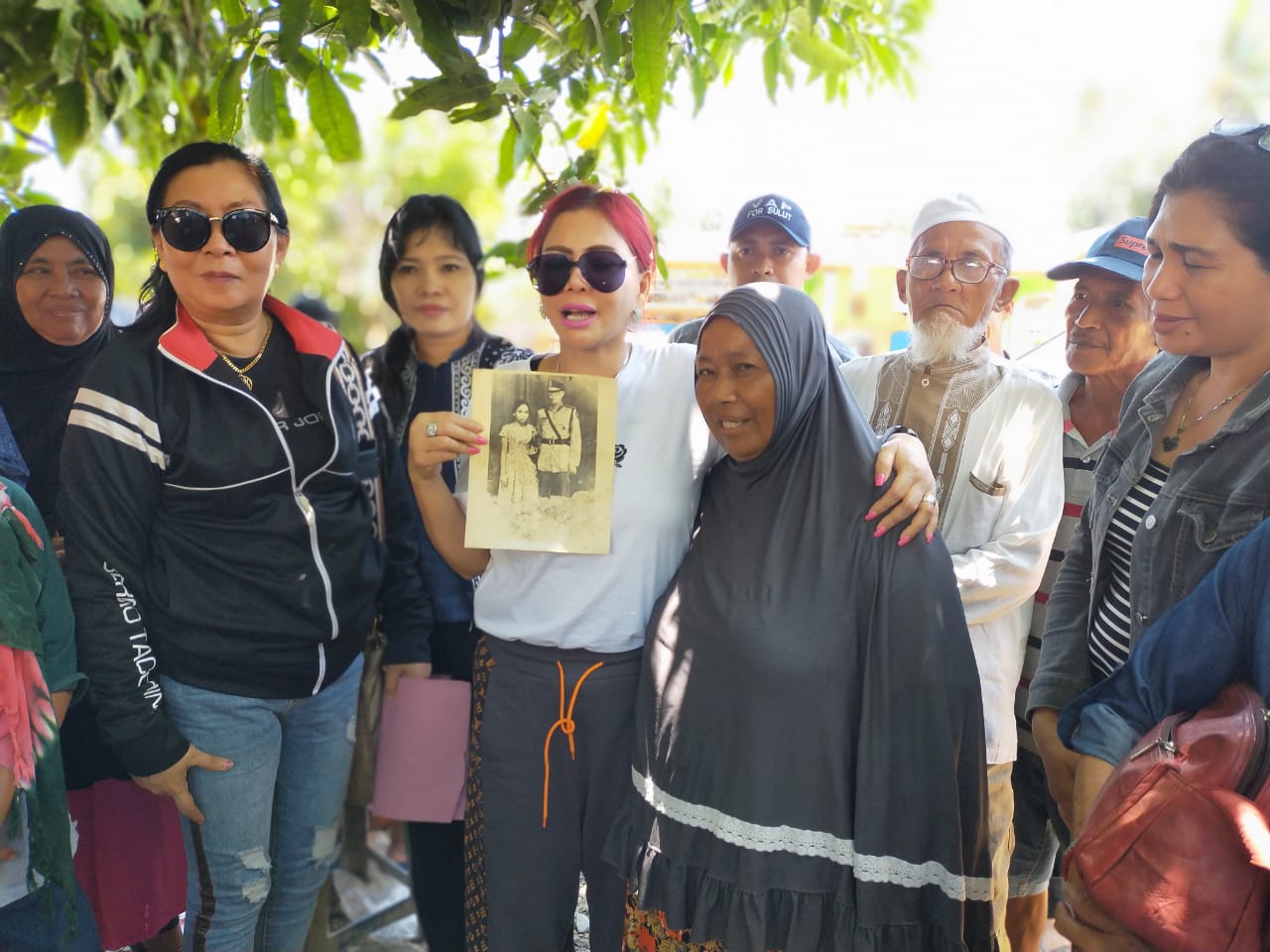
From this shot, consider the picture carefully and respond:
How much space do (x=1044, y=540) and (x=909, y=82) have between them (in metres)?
2.21

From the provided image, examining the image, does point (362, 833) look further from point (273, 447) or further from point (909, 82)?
point (909, 82)

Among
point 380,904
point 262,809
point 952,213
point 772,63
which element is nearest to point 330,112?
point 772,63

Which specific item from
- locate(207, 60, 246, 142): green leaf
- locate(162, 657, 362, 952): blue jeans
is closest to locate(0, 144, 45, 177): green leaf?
locate(207, 60, 246, 142): green leaf

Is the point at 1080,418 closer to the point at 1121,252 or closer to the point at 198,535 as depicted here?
the point at 1121,252

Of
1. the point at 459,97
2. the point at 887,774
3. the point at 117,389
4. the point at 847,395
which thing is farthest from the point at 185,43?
the point at 887,774

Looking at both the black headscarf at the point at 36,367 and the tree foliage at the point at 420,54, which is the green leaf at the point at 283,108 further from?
the black headscarf at the point at 36,367

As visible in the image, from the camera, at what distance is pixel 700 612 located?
2088 mm

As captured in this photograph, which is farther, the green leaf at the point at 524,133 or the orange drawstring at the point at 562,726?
the green leaf at the point at 524,133

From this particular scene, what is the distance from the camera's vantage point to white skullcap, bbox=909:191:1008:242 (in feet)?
9.24

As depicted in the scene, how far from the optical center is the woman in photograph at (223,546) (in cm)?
224

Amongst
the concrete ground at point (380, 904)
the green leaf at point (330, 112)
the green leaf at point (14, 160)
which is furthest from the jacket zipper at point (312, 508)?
the green leaf at point (14, 160)

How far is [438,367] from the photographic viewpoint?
3.41 meters

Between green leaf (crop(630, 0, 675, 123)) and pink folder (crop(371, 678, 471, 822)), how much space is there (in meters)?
1.88

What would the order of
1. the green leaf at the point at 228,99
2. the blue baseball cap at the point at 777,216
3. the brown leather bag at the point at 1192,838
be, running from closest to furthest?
the brown leather bag at the point at 1192,838
the green leaf at the point at 228,99
the blue baseball cap at the point at 777,216
